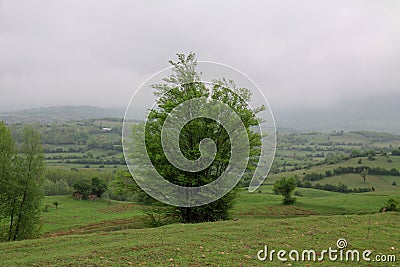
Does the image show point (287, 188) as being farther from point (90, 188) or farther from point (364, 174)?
point (364, 174)

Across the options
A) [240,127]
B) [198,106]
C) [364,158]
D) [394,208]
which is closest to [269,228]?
[240,127]

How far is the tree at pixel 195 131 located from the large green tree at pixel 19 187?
12544mm

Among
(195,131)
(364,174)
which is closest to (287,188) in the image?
(195,131)

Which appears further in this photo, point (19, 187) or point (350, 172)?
point (350, 172)

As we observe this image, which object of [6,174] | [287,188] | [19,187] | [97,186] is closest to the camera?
[6,174]

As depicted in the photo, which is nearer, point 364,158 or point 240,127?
point 240,127

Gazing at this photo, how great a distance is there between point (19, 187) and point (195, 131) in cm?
1766

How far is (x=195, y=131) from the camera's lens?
2648 cm

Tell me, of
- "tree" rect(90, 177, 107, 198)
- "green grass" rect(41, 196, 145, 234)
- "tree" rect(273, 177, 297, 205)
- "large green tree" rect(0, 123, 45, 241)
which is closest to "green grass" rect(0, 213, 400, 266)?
"large green tree" rect(0, 123, 45, 241)

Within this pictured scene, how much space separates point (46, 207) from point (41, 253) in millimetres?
57616

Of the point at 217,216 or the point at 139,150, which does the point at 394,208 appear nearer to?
the point at 217,216

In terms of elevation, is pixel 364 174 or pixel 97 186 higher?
pixel 364 174

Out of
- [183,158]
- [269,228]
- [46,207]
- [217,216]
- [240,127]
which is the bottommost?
[46,207]

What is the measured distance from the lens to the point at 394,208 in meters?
31.5
